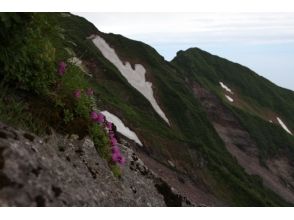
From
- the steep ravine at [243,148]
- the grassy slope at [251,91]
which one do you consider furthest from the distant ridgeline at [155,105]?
the grassy slope at [251,91]

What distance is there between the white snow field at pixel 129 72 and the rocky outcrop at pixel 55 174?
7439 centimetres

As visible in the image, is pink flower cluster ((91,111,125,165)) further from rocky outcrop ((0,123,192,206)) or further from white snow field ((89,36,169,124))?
white snow field ((89,36,169,124))

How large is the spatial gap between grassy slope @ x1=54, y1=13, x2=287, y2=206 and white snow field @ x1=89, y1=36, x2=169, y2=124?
6.19ft

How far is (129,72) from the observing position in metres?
95.9

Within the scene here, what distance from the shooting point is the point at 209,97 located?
125812mm

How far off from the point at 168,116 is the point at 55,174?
78.9m

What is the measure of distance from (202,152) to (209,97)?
53237 millimetres

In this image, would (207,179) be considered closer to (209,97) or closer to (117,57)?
(117,57)

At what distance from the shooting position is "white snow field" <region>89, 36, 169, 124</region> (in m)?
91.9

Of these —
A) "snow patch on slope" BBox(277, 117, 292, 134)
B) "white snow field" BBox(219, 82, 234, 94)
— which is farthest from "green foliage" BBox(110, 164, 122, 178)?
"snow patch on slope" BBox(277, 117, 292, 134)

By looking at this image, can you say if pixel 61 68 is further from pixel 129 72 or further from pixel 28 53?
pixel 129 72

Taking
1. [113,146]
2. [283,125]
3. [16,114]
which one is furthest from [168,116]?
[16,114]

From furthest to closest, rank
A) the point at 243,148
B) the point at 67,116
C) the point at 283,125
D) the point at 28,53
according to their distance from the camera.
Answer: the point at 283,125 → the point at 243,148 → the point at 67,116 → the point at 28,53

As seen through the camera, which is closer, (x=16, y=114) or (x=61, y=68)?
(x=16, y=114)
